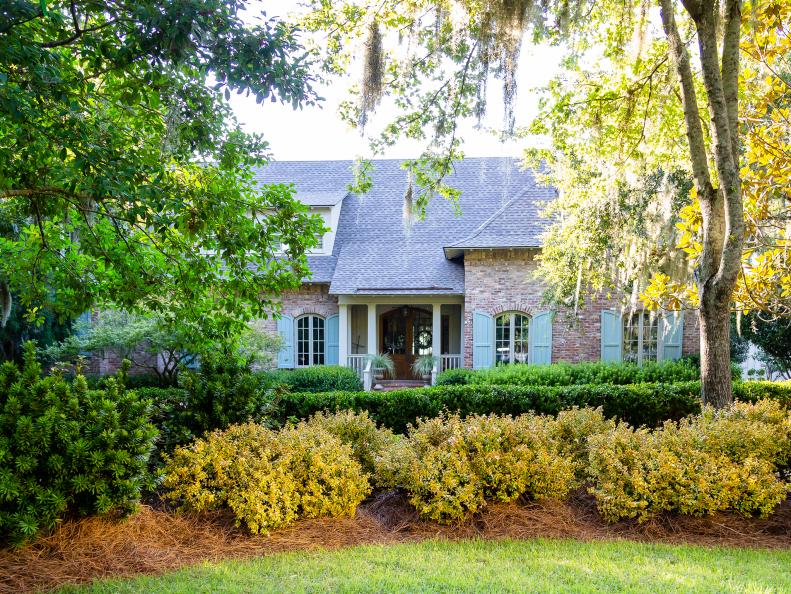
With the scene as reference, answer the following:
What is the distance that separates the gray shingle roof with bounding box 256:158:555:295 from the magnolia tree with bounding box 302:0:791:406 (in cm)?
554

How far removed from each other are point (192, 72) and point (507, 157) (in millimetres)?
3134

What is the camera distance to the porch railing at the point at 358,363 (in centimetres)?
1550

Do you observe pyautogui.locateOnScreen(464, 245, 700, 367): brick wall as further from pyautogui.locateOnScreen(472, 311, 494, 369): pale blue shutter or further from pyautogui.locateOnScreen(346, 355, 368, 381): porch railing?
pyautogui.locateOnScreen(346, 355, 368, 381): porch railing

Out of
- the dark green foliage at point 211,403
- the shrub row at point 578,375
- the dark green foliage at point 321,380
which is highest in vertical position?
the dark green foliage at point 211,403

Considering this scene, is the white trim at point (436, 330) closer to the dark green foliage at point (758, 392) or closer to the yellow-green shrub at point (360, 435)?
the dark green foliage at point (758, 392)

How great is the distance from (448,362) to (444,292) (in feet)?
7.14

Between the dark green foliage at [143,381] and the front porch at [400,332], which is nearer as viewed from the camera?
the dark green foliage at [143,381]

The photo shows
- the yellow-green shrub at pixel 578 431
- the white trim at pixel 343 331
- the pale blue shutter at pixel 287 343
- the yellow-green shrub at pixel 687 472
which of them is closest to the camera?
the yellow-green shrub at pixel 687 472

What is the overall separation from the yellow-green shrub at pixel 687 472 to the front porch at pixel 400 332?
1063 centimetres

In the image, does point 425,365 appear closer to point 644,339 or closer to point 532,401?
point 644,339

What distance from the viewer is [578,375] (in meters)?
12.8

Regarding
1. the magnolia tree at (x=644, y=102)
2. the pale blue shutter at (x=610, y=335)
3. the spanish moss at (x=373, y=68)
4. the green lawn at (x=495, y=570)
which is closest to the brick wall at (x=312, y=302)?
the pale blue shutter at (x=610, y=335)

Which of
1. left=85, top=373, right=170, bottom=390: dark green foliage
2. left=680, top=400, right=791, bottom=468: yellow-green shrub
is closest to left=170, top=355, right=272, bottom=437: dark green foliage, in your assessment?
left=680, top=400, right=791, bottom=468: yellow-green shrub

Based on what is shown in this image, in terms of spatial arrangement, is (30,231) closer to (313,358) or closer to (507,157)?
(507,157)
